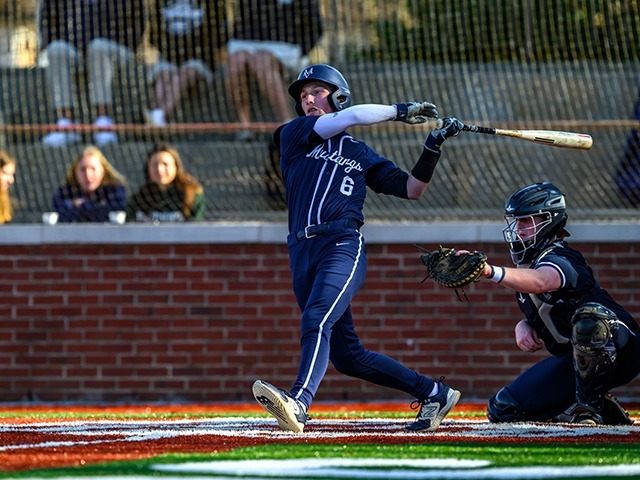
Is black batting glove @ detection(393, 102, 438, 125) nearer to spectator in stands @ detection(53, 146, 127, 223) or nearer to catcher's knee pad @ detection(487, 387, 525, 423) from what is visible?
catcher's knee pad @ detection(487, 387, 525, 423)

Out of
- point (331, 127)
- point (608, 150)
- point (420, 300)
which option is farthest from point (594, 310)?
point (608, 150)

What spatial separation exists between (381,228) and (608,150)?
221 centimetres

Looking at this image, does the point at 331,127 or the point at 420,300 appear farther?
the point at 420,300

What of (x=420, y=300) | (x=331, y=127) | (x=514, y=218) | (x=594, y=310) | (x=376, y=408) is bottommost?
(x=376, y=408)

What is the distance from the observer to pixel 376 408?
8.77 metres

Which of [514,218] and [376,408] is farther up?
[514,218]

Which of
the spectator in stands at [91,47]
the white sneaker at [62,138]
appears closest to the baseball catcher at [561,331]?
the spectator in stands at [91,47]

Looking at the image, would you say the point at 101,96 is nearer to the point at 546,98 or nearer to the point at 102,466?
the point at 546,98

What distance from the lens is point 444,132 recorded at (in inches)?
214

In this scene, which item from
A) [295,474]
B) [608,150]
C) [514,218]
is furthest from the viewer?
[608,150]

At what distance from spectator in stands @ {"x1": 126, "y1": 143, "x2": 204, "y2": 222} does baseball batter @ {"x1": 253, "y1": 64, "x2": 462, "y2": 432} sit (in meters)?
3.95

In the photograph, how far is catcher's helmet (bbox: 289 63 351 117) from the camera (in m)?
5.87

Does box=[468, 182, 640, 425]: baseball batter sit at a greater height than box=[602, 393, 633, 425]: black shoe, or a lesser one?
greater

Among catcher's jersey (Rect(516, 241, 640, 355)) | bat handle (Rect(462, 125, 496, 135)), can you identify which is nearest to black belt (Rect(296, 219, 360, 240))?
bat handle (Rect(462, 125, 496, 135))
